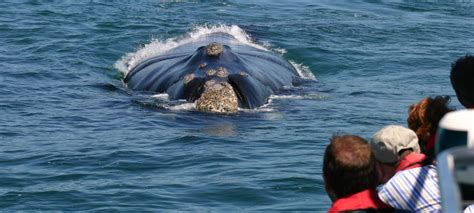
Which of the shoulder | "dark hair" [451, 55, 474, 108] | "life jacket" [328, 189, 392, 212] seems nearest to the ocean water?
"dark hair" [451, 55, 474, 108]

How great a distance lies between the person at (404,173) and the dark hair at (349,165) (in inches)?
8.2

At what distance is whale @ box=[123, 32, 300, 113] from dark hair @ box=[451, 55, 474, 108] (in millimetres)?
9009

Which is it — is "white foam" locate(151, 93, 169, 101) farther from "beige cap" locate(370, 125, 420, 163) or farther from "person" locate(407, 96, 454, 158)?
"beige cap" locate(370, 125, 420, 163)

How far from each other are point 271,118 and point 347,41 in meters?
9.13

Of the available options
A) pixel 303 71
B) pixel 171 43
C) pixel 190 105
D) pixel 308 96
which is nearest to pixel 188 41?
pixel 171 43

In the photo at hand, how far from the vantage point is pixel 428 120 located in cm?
660

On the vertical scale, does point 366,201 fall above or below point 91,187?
above

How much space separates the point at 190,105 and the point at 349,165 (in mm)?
9945

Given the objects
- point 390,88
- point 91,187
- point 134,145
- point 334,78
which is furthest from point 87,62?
point 91,187

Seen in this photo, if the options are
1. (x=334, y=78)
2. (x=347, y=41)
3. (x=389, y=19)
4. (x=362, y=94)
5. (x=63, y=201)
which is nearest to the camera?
(x=63, y=201)

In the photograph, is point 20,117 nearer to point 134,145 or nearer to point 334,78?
point 134,145

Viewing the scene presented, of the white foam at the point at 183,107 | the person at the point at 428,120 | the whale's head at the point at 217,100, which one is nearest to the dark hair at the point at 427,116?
the person at the point at 428,120

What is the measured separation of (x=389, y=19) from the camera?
2775 cm

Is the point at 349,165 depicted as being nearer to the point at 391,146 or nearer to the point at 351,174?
the point at 351,174
